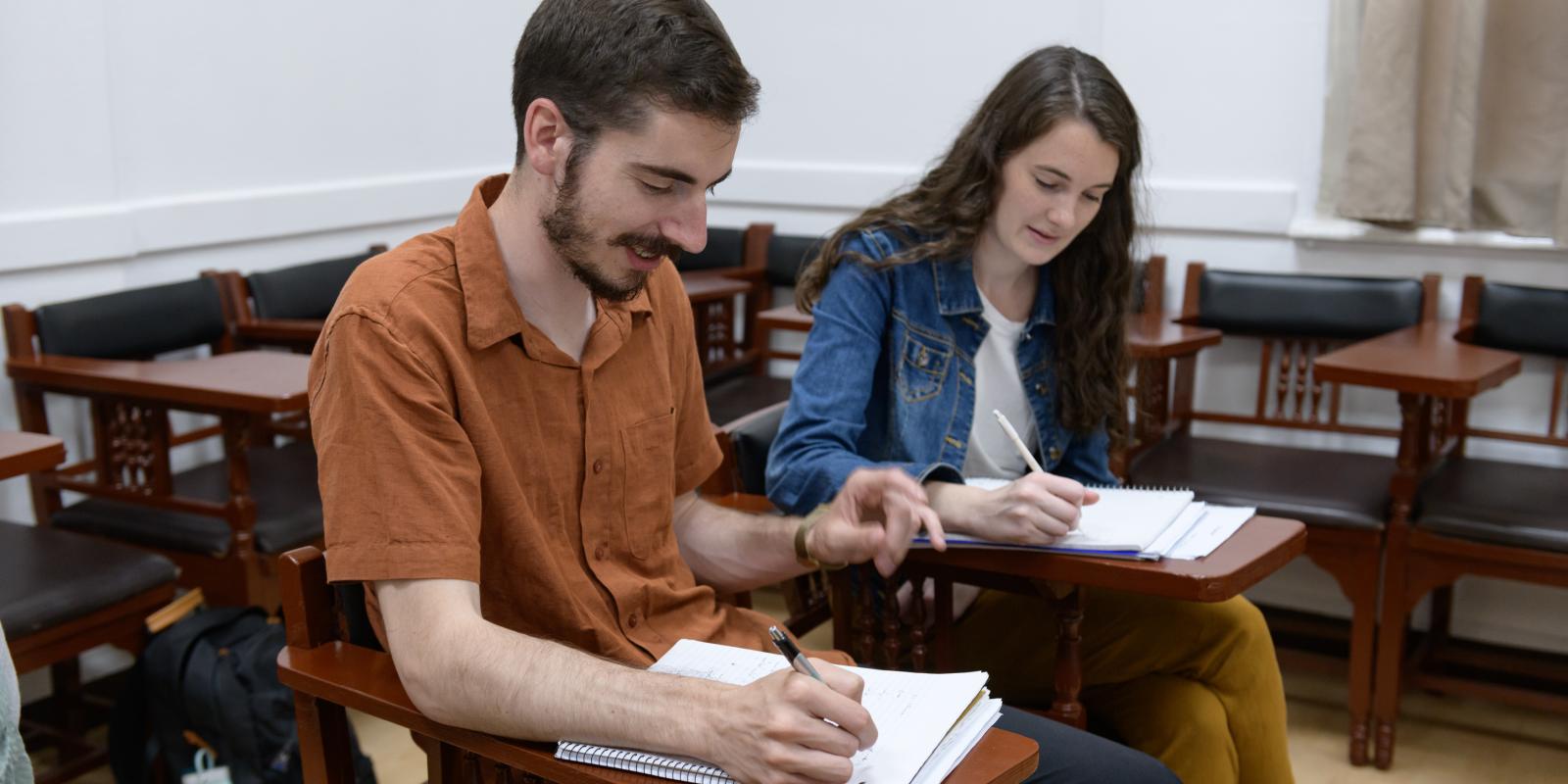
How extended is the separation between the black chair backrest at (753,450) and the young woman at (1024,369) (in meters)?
0.11

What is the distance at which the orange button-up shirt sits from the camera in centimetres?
131

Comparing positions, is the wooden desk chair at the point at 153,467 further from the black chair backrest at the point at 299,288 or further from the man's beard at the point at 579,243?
the man's beard at the point at 579,243

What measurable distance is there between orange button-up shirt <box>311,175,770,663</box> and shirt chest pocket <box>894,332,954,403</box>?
443mm

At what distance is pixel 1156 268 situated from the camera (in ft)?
12.3

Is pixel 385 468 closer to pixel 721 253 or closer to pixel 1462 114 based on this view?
pixel 1462 114

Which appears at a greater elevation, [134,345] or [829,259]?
[829,259]

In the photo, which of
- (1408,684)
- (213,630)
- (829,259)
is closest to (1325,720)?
(1408,684)

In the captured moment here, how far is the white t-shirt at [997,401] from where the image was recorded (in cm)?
216

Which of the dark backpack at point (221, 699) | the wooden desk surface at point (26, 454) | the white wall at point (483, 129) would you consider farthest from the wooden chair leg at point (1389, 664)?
the wooden desk surface at point (26, 454)

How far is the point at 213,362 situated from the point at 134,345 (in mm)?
370

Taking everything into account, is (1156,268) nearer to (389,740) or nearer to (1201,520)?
(1201,520)

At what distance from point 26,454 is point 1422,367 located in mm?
2596

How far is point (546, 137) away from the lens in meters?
1.41

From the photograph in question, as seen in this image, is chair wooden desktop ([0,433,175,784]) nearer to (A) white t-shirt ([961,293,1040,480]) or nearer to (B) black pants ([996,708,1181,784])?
(A) white t-shirt ([961,293,1040,480])
